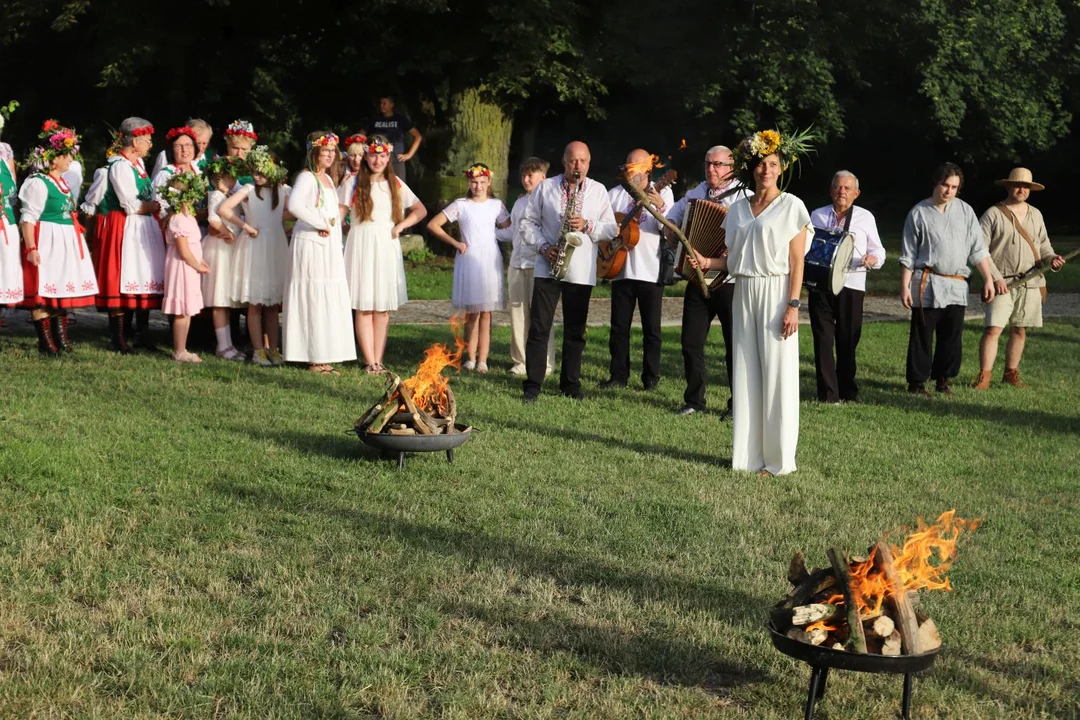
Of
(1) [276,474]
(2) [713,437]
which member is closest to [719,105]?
(2) [713,437]

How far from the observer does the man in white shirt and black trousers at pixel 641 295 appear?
12297 mm

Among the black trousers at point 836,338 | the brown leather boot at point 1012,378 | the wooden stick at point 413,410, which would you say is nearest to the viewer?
the wooden stick at point 413,410

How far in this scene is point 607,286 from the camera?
22000 millimetres

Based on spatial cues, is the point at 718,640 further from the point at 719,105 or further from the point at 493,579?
the point at 719,105

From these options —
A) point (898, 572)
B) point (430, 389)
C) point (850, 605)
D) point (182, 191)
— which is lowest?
point (850, 605)

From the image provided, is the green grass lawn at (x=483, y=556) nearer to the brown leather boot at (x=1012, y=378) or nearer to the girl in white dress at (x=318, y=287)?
the girl in white dress at (x=318, y=287)

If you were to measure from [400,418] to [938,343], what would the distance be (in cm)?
650

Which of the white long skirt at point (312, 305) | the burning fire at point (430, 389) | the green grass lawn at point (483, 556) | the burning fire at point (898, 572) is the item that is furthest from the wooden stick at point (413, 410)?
the burning fire at point (898, 572)

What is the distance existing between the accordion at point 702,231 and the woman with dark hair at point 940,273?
9.71 ft

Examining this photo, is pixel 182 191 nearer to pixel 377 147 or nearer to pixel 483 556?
pixel 377 147

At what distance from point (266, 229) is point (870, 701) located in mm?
9555

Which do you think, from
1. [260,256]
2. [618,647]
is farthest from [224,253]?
[618,647]

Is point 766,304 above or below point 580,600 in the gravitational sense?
above

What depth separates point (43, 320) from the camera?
516 inches
